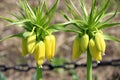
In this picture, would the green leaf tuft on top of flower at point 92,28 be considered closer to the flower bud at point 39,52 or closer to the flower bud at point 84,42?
the flower bud at point 84,42

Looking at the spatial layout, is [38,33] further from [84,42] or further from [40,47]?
[84,42]

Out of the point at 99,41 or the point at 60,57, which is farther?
the point at 60,57

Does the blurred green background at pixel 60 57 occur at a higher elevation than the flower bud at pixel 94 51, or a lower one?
lower

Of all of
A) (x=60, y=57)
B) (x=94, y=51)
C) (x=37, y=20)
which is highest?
(x=37, y=20)

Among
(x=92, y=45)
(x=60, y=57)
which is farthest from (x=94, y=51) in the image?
(x=60, y=57)

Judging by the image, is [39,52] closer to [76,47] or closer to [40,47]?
[40,47]

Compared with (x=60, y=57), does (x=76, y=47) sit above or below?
above

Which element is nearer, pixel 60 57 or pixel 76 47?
pixel 76 47

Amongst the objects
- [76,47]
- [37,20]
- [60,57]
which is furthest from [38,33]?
[60,57]

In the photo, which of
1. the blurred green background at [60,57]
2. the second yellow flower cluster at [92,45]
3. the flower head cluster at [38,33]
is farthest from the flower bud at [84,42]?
the blurred green background at [60,57]

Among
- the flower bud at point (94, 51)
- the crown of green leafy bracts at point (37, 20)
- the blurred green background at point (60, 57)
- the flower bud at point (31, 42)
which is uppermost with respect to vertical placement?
the crown of green leafy bracts at point (37, 20)

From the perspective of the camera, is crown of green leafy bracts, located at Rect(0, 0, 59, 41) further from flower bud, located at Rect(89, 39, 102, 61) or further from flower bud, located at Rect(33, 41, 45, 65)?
flower bud, located at Rect(89, 39, 102, 61)
